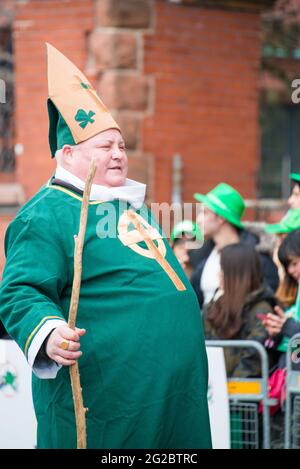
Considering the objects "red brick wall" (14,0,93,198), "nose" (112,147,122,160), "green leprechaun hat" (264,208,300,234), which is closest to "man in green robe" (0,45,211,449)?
"nose" (112,147,122,160)

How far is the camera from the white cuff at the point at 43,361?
3408 mm

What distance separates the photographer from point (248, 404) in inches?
204

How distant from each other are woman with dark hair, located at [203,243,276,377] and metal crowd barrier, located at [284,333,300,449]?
0.62 feet

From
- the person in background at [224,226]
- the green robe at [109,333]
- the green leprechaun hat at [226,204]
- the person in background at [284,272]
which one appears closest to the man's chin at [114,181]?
the green robe at [109,333]

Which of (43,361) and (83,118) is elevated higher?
(83,118)

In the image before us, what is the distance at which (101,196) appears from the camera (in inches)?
148

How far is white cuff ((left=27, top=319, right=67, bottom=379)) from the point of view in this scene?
341cm

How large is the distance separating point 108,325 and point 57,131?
33.8 inches

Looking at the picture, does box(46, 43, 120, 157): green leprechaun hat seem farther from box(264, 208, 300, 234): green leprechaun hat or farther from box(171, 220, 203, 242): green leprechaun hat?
box(171, 220, 203, 242): green leprechaun hat

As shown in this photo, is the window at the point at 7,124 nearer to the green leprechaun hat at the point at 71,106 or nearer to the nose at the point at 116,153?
the green leprechaun hat at the point at 71,106

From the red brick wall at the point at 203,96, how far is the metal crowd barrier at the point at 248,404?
102 inches

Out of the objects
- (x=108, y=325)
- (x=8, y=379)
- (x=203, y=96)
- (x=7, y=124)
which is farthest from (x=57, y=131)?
(x=7, y=124)

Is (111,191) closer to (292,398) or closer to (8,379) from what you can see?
(8,379)
